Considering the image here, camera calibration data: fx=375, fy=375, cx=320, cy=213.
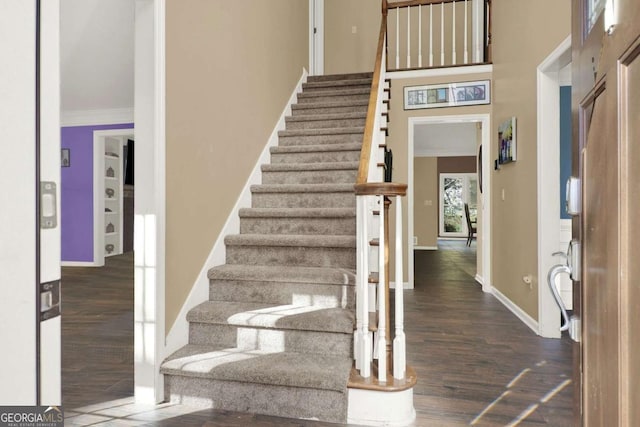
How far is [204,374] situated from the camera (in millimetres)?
1887

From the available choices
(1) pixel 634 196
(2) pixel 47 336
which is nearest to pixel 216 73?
(2) pixel 47 336

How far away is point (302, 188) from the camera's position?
313cm

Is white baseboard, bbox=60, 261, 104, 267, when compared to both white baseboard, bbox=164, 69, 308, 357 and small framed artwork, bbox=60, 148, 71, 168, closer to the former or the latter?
small framed artwork, bbox=60, 148, 71, 168

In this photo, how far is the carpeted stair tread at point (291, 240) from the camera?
250 cm

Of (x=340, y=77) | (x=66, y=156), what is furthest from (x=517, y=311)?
(x=66, y=156)

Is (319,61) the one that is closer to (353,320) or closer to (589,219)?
(353,320)

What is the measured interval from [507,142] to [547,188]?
3.09 feet

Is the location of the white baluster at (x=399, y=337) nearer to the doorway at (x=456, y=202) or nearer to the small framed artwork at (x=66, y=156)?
the small framed artwork at (x=66, y=156)

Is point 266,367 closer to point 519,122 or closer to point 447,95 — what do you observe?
point 519,122

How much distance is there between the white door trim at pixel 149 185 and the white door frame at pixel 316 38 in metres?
3.79

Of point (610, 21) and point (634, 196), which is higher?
point (610, 21)

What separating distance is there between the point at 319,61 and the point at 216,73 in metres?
3.45

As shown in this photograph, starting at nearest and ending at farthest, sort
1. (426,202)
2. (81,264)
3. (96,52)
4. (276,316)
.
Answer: (276,316) → (96,52) → (81,264) → (426,202)
